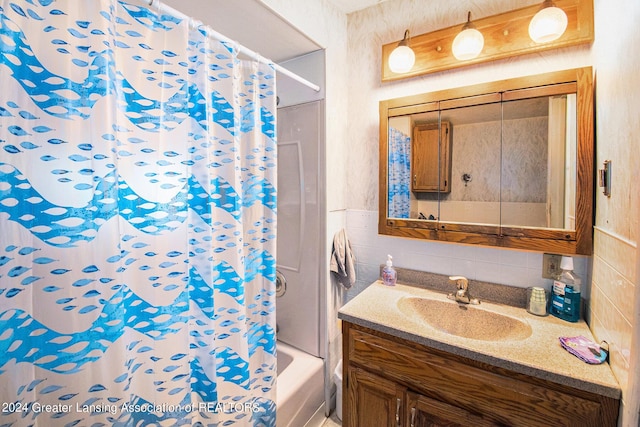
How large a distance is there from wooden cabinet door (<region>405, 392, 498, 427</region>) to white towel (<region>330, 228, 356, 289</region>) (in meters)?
0.67

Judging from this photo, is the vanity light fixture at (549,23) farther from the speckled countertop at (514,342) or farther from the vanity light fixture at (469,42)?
the speckled countertop at (514,342)

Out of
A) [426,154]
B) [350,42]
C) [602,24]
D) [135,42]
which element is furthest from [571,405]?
[350,42]

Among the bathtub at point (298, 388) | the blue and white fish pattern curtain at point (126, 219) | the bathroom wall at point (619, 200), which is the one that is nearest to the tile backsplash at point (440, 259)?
the bathroom wall at point (619, 200)

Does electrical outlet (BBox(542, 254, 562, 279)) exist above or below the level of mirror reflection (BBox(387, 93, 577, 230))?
below

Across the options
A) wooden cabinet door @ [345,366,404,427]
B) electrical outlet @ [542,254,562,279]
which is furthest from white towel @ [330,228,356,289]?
electrical outlet @ [542,254,562,279]

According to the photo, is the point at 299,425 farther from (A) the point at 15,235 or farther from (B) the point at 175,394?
(A) the point at 15,235

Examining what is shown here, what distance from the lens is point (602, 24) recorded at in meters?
1.00

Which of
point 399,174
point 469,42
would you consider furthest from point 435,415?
point 469,42

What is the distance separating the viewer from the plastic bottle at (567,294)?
1.12 metres

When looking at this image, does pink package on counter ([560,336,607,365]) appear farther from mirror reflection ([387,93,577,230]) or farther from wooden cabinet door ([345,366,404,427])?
wooden cabinet door ([345,366,404,427])

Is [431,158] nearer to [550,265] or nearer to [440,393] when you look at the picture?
[550,265]

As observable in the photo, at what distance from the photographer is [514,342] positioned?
1006mm

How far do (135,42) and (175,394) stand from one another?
1162 millimetres

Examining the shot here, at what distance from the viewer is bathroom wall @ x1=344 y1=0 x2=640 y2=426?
2.46 feet
